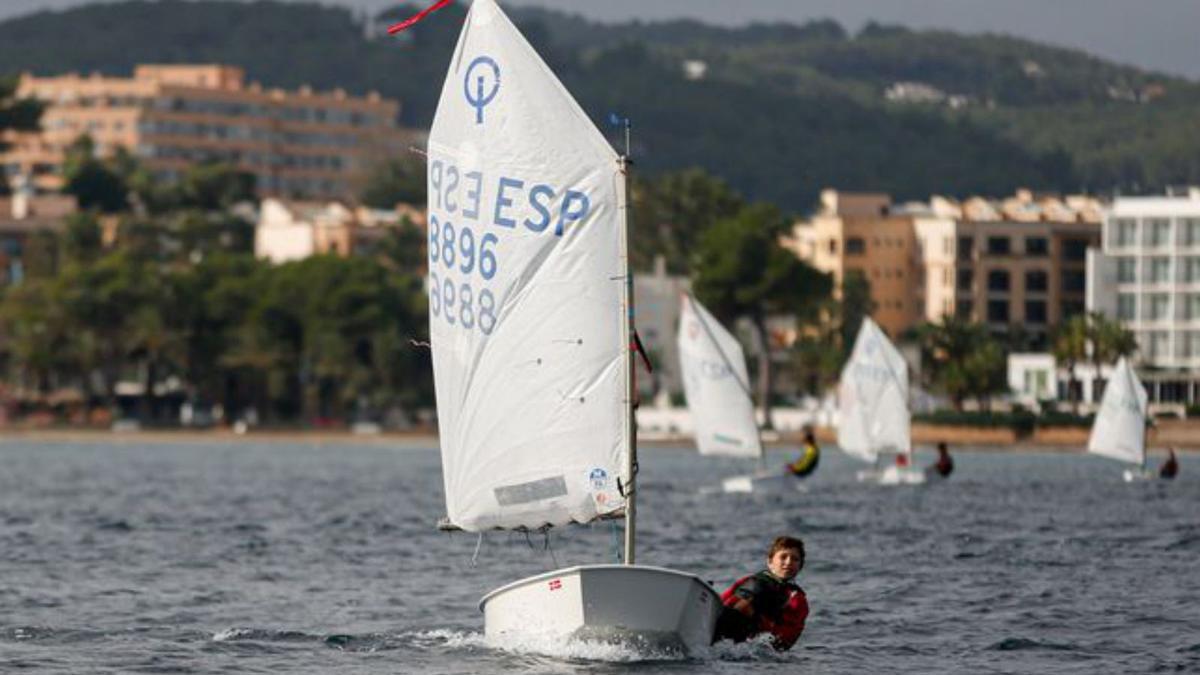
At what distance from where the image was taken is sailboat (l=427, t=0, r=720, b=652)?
4172cm

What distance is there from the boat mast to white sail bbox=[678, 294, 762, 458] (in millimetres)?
62096

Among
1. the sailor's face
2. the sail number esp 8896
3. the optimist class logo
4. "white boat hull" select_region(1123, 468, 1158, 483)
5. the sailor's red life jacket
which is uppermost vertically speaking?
the optimist class logo

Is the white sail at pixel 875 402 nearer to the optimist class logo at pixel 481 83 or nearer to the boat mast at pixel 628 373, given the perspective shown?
the optimist class logo at pixel 481 83

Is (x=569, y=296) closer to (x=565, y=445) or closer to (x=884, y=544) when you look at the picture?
(x=565, y=445)

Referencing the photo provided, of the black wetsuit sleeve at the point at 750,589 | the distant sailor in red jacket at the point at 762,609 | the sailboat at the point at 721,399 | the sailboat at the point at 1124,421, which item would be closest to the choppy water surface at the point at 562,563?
the distant sailor in red jacket at the point at 762,609

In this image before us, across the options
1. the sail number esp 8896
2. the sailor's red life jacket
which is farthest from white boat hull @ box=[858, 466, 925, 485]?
the sailor's red life jacket

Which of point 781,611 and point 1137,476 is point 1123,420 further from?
point 781,611

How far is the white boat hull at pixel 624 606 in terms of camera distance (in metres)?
41.1

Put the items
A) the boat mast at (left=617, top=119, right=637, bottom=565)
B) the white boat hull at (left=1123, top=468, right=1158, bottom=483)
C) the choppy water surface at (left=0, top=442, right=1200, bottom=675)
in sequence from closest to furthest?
1. the boat mast at (left=617, top=119, right=637, bottom=565)
2. the choppy water surface at (left=0, top=442, right=1200, bottom=675)
3. the white boat hull at (left=1123, top=468, right=1158, bottom=483)

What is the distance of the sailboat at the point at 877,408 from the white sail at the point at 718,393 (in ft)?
48.3

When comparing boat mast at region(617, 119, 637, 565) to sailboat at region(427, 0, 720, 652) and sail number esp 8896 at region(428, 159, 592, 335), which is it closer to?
sailboat at region(427, 0, 720, 652)

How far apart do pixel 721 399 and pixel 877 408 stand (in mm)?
17549

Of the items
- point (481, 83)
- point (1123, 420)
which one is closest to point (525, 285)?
point (481, 83)

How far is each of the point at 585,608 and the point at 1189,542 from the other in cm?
3669
